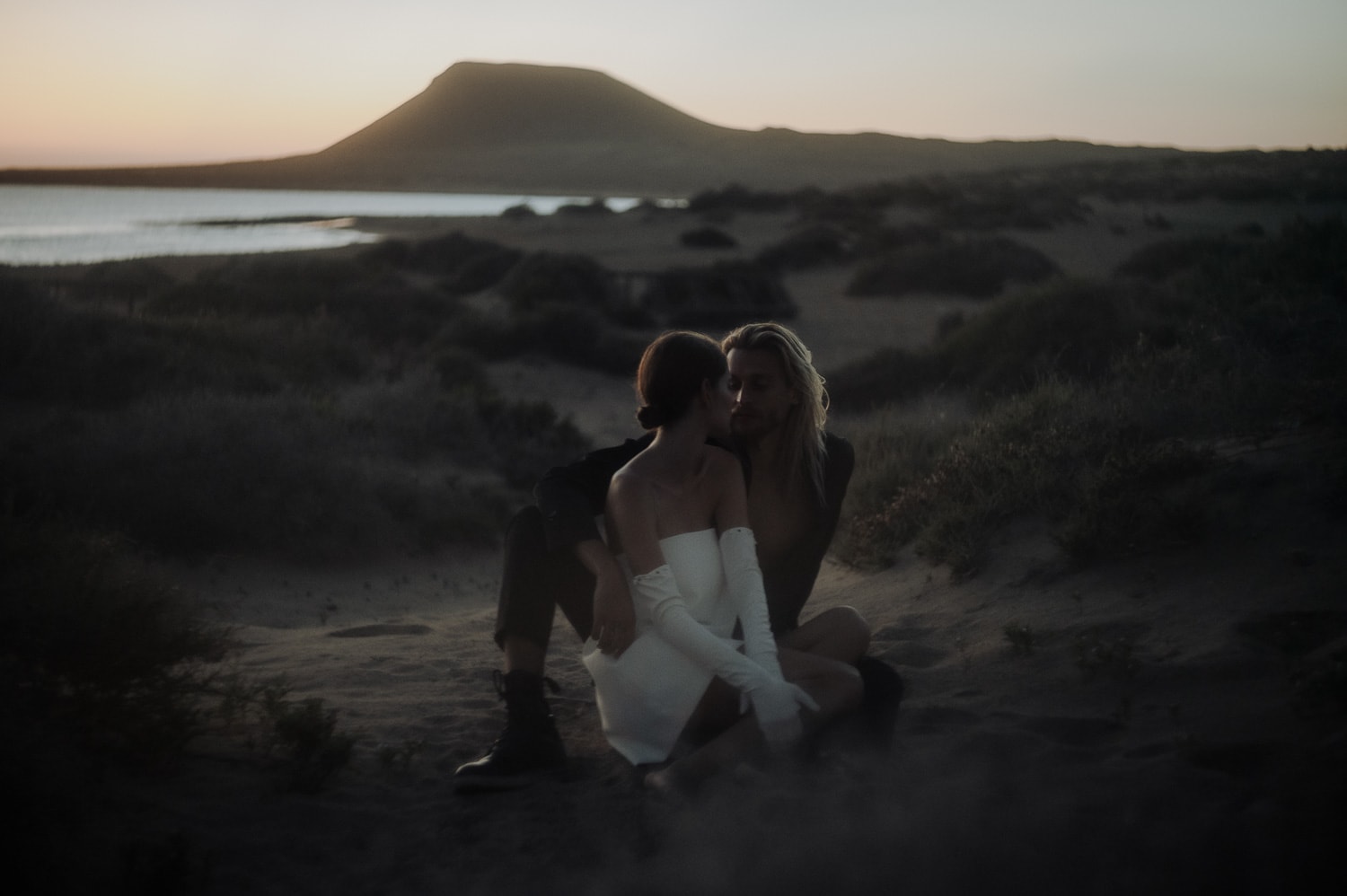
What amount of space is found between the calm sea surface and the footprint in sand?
14.9m

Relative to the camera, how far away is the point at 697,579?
3189 millimetres

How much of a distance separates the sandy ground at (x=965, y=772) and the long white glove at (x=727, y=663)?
0.20 m

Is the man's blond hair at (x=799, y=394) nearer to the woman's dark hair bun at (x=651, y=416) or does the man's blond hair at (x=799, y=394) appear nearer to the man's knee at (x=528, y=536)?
the woman's dark hair bun at (x=651, y=416)

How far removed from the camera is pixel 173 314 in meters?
13.6

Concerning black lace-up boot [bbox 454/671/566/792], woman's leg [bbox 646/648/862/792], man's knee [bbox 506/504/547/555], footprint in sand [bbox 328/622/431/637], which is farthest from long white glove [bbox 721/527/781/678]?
footprint in sand [bbox 328/622/431/637]

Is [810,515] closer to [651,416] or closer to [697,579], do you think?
[697,579]

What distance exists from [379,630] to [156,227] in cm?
3487

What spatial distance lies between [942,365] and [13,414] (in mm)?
8747

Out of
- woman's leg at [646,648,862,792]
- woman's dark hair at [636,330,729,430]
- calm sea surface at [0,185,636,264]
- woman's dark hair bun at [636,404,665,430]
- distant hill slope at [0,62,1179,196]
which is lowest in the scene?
woman's leg at [646,648,862,792]

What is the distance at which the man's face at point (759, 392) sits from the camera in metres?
3.61

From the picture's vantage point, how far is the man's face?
11.8 ft

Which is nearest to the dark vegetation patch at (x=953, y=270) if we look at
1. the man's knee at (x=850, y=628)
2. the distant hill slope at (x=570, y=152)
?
the man's knee at (x=850, y=628)

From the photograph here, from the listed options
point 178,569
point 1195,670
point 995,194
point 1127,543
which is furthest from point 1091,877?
point 995,194

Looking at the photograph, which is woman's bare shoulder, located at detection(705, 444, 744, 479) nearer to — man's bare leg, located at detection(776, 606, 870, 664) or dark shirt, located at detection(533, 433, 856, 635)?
dark shirt, located at detection(533, 433, 856, 635)
